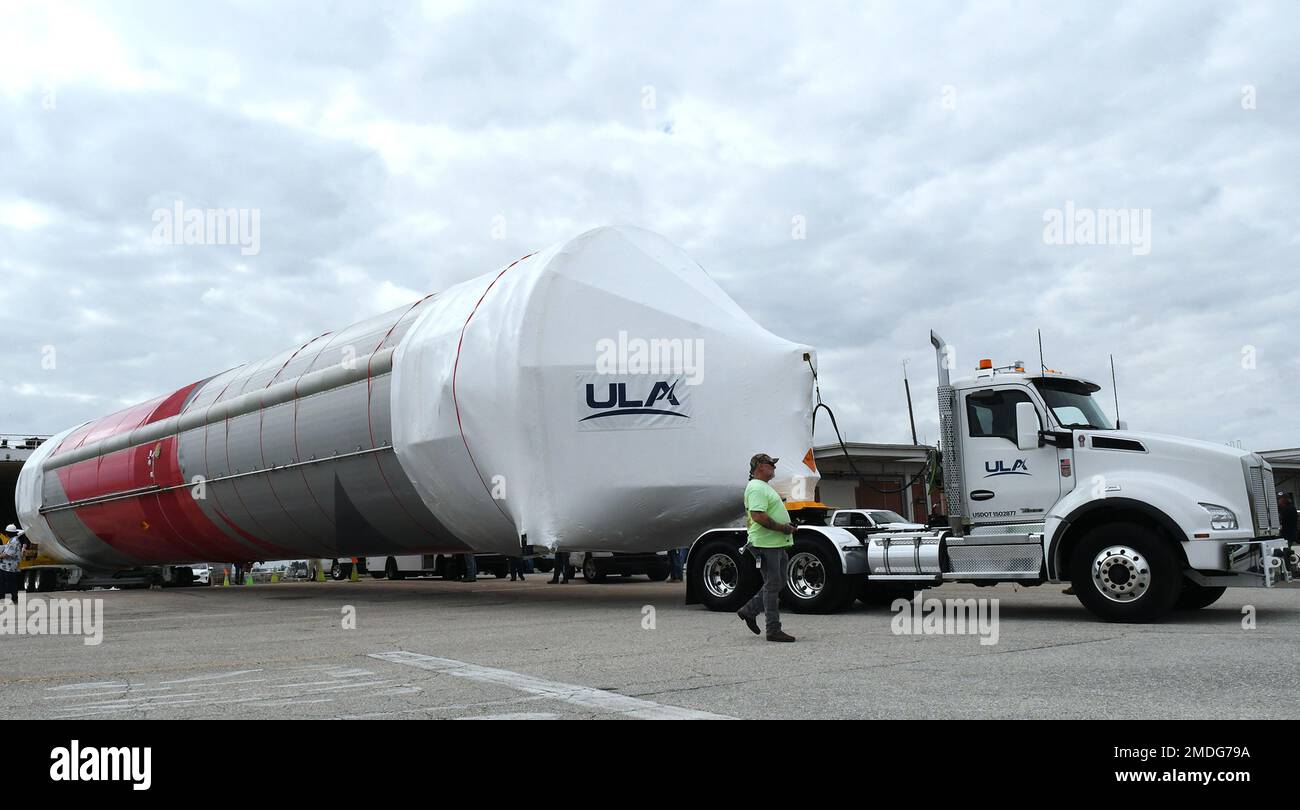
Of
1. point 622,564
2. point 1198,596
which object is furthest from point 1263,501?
point 622,564

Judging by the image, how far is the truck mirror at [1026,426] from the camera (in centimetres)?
1004

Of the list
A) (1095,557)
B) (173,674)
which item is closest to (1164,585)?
(1095,557)

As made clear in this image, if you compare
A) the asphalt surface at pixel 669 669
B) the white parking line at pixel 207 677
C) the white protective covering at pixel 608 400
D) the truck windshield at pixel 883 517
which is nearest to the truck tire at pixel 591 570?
the truck windshield at pixel 883 517

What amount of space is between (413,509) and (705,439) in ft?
15.8

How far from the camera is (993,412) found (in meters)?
10.4

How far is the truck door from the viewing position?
10.0 metres

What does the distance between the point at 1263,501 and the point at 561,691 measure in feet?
24.4

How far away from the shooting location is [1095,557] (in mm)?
9320

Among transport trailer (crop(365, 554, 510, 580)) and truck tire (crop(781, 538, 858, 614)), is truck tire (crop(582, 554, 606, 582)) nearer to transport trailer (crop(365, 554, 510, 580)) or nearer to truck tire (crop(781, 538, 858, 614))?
transport trailer (crop(365, 554, 510, 580))

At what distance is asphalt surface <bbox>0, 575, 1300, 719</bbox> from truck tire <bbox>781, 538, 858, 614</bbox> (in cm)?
22

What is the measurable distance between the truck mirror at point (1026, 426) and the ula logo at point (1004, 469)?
180 millimetres

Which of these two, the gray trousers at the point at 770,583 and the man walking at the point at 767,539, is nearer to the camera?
the gray trousers at the point at 770,583
